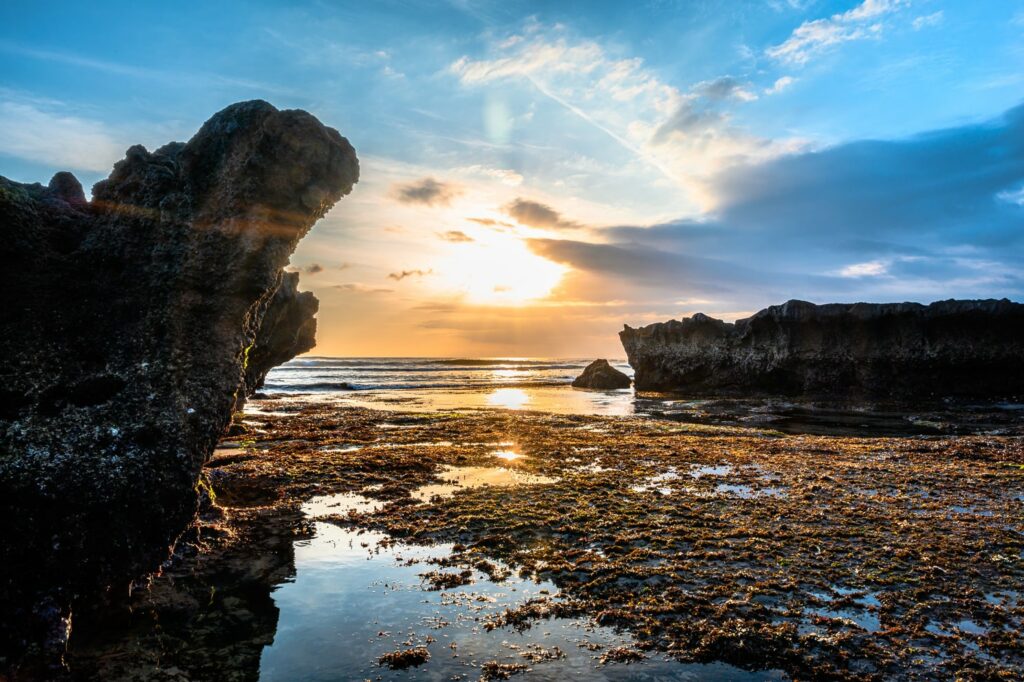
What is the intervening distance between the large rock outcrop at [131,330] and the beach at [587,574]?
4.24ft

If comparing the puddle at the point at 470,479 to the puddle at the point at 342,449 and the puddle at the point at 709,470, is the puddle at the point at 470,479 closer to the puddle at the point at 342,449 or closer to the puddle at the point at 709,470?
→ the puddle at the point at 709,470

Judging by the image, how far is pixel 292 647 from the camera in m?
7.88

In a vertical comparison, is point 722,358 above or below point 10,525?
above

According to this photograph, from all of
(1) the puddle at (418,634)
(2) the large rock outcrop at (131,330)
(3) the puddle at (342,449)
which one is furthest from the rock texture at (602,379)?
(1) the puddle at (418,634)

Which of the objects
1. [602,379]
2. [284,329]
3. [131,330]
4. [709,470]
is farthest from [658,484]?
[602,379]

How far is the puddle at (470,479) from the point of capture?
1666 centimetres

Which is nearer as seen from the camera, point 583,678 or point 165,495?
point 583,678

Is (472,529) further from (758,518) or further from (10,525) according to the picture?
(10,525)

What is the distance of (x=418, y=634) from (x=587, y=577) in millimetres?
3490

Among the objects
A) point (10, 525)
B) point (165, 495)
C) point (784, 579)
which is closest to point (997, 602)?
point (784, 579)

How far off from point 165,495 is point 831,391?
56912 mm

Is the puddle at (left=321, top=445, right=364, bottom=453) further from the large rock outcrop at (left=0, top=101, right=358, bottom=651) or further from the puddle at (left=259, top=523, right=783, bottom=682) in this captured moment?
the puddle at (left=259, top=523, right=783, bottom=682)

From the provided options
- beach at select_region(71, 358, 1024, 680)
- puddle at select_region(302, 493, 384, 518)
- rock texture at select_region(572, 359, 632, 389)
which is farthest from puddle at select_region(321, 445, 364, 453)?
Result: rock texture at select_region(572, 359, 632, 389)

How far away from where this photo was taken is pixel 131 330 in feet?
34.4
